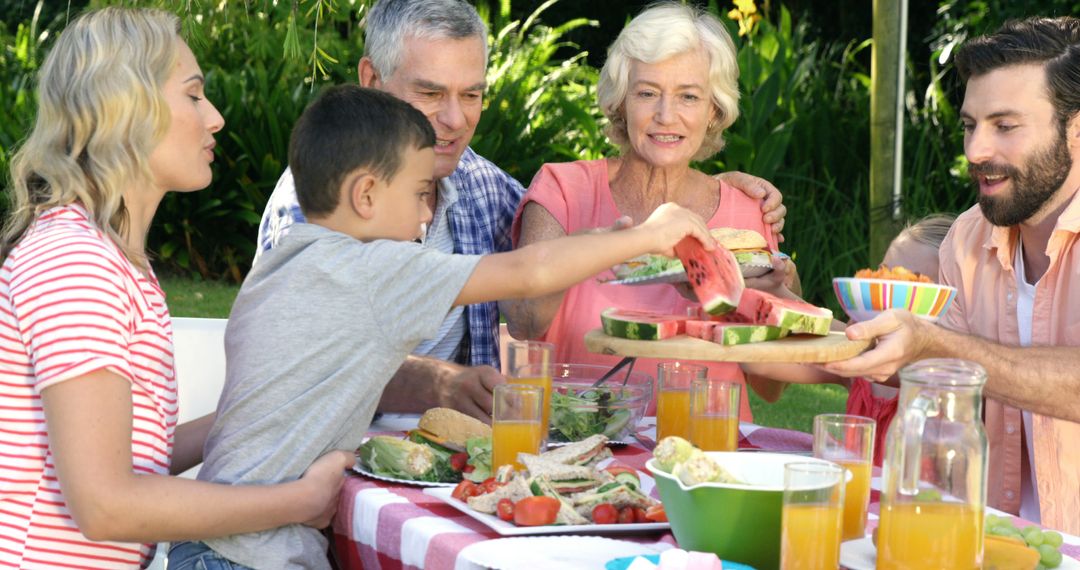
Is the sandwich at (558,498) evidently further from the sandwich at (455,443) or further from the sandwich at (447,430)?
the sandwich at (447,430)

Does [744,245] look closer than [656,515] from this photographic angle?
No

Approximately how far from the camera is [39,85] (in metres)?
2.84

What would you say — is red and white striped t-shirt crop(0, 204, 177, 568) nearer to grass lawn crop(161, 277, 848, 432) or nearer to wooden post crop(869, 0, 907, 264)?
grass lawn crop(161, 277, 848, 432)

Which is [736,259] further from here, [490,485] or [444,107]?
[444,107]

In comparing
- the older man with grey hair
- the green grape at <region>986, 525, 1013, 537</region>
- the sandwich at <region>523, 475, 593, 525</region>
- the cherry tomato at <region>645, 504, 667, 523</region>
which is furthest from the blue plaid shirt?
the green grape at <region>986, 525, 1013, 537</region>

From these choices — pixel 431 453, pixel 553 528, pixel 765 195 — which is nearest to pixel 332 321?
pixel 431 453

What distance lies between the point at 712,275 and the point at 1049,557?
1004 millimetres

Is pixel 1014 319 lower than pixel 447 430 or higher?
higher

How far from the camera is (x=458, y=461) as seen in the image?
291 cm

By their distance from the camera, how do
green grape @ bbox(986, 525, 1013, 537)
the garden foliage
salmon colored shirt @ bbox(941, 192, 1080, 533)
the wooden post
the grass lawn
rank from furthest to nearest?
the garden foliage < the grass lawn < the wooden post < salmon colored shirt @ bbox(941, 192, 1080, 533) < green grape @ bbox(986, 525, 1013, 537)

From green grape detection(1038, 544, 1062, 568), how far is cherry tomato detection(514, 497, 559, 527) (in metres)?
0.88

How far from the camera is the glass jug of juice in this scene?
2.02m

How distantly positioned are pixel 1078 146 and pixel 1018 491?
1.05 m

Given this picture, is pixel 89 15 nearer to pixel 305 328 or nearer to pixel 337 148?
pixel 337 148
